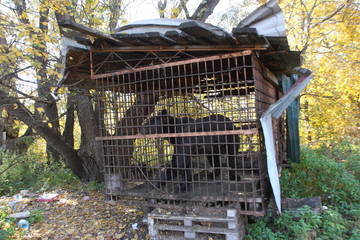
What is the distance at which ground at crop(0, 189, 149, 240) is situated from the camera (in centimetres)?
446

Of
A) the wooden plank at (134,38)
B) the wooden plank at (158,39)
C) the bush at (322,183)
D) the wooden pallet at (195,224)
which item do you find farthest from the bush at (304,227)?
the wooden plank at (134,38)

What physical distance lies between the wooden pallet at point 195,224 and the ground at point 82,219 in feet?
1.70

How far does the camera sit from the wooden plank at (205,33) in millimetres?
3211

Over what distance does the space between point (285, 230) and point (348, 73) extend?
7517mm

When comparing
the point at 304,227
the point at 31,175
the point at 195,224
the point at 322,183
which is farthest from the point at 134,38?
the point at 31,175

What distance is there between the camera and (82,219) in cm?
521

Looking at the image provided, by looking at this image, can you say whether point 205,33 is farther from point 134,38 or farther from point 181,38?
point 134,38

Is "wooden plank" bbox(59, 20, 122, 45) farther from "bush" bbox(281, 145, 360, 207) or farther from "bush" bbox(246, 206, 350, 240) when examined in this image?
"bush" bbox(281, 145, 360, 207)

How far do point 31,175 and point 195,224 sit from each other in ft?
Answer: 23.8

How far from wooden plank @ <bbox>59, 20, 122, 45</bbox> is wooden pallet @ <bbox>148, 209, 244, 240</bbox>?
2853 millimetres

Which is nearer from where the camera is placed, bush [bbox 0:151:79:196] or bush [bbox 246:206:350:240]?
bush [bbox 246:206:350:240]

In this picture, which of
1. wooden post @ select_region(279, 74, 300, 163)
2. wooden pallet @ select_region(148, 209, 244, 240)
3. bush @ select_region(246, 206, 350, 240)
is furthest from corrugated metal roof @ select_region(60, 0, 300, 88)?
bush @ select_region(246, 206, 350, 240)

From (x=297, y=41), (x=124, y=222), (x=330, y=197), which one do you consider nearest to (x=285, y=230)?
(x=330, y=197)

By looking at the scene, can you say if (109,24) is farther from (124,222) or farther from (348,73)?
(348,73)
